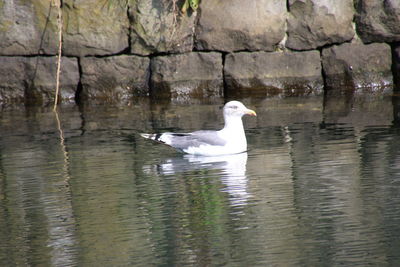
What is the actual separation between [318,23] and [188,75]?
1.86 m

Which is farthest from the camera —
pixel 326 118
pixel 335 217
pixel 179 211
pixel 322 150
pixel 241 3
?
pixel 241 3

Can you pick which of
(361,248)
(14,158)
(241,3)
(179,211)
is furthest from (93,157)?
(241,3)

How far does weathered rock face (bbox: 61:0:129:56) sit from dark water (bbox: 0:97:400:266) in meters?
2.11

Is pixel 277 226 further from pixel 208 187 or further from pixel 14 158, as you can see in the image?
pixel 14 158

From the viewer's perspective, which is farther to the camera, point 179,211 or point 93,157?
point 93,157

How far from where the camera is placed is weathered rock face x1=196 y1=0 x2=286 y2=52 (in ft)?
39.6

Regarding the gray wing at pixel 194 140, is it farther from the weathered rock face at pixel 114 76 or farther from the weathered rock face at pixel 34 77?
the weathered rock face at pixel 34 77

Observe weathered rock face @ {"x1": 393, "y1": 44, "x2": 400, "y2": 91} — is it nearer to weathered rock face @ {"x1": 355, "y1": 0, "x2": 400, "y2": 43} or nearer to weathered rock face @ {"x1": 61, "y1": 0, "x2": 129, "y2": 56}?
weathered rock face @ {"x1": 355, "y1": 0, "x2": 400, "y2": 43}

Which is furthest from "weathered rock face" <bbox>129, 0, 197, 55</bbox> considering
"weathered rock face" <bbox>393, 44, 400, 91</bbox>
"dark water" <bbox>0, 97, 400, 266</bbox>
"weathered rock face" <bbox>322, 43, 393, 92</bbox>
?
"weathered rock face" <bbox>393, 44, 400, 91</bbox>

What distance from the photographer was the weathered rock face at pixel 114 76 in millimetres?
12391

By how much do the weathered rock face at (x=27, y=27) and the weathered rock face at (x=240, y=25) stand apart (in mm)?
1952

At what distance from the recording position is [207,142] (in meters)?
8.16

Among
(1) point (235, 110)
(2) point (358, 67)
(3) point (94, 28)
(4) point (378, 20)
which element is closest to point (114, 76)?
(3) point (94, 28)

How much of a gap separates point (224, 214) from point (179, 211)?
0.33 metres
